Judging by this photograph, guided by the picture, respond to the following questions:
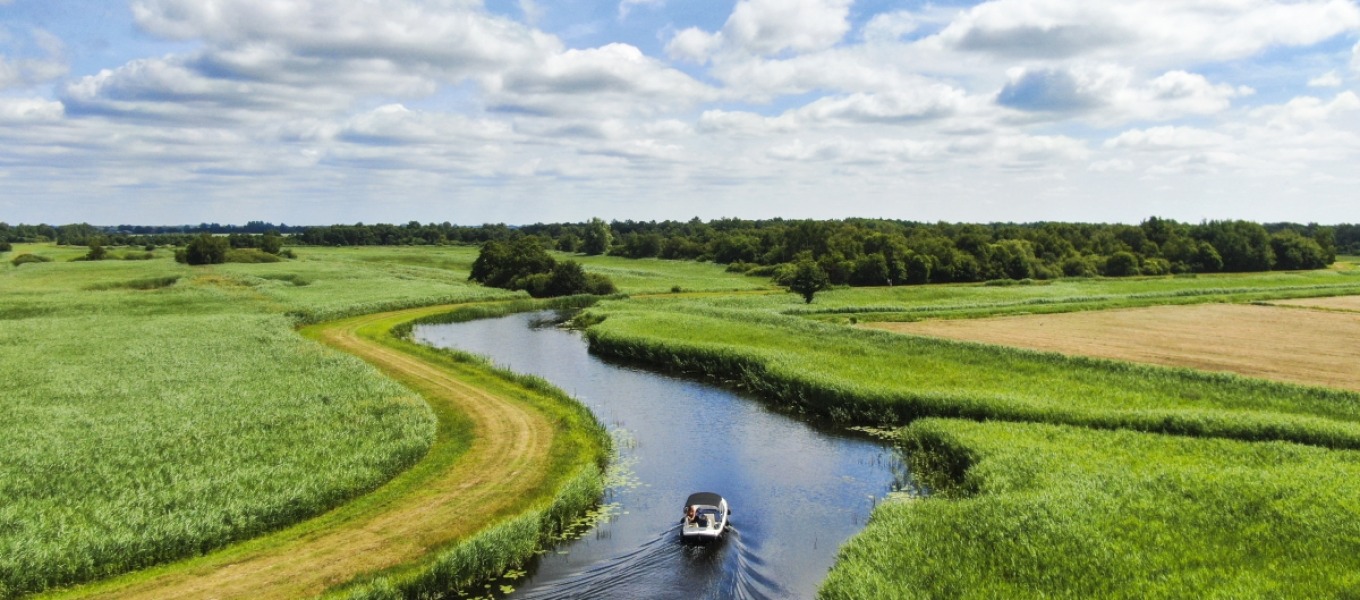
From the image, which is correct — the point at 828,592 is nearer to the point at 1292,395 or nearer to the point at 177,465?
the point at 177,465

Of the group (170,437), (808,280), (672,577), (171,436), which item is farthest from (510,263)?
(672,577)

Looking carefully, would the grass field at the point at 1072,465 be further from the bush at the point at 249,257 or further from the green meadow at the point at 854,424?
the bush at the point at 249,257

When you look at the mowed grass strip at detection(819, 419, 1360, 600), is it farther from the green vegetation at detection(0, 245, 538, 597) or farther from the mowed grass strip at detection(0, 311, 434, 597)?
the green vegetation at detection(0, 245, 538, 597)

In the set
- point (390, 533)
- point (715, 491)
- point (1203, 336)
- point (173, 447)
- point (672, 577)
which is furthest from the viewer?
point (1203, 336)

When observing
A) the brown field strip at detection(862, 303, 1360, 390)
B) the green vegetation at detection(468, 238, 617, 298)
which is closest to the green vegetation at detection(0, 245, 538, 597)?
the green vegetation at detection(468, 238, 617, 298)

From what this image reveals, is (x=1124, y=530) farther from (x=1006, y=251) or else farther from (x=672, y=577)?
(x=1006, y=251)
